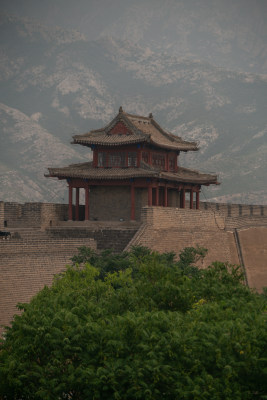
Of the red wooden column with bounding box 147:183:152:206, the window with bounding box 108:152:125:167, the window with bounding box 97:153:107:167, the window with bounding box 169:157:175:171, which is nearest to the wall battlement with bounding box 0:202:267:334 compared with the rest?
the red wooden column with bounding box 147:183:152:206

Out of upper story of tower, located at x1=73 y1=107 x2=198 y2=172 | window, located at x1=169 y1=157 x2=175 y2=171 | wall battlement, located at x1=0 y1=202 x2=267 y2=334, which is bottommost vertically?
wall battlement, located at x1=0 y1=202 x2=267 y2=334

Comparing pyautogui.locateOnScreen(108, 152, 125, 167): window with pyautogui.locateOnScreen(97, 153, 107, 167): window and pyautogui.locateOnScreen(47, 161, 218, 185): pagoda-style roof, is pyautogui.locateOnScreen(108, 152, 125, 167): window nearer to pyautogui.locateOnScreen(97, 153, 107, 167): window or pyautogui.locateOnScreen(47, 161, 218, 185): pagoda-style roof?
pyautogui.locateOnScreen(97, 153, 107, 167): window

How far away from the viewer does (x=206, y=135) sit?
13738cm

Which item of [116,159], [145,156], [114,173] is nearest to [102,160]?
[116,159]

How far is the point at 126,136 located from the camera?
4038 centimetres

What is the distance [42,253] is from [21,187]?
89.9 meters

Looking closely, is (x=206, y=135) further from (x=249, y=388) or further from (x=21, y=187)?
(x=249, y=388)

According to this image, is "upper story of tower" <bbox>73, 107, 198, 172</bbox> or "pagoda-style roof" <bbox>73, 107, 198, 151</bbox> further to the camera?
"upper story of tower" <bbox>73, 107, 198, 172</bbox>

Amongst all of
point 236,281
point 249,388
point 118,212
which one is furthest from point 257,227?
point 249,388

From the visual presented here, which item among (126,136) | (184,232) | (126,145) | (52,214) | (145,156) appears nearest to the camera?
(184,232)

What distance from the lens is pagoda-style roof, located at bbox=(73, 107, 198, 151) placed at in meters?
39.7

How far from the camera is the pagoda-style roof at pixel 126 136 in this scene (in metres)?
39.7

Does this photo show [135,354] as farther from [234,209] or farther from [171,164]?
[234,209]

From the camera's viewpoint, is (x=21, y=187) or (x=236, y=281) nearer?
(x=236, y=281)
